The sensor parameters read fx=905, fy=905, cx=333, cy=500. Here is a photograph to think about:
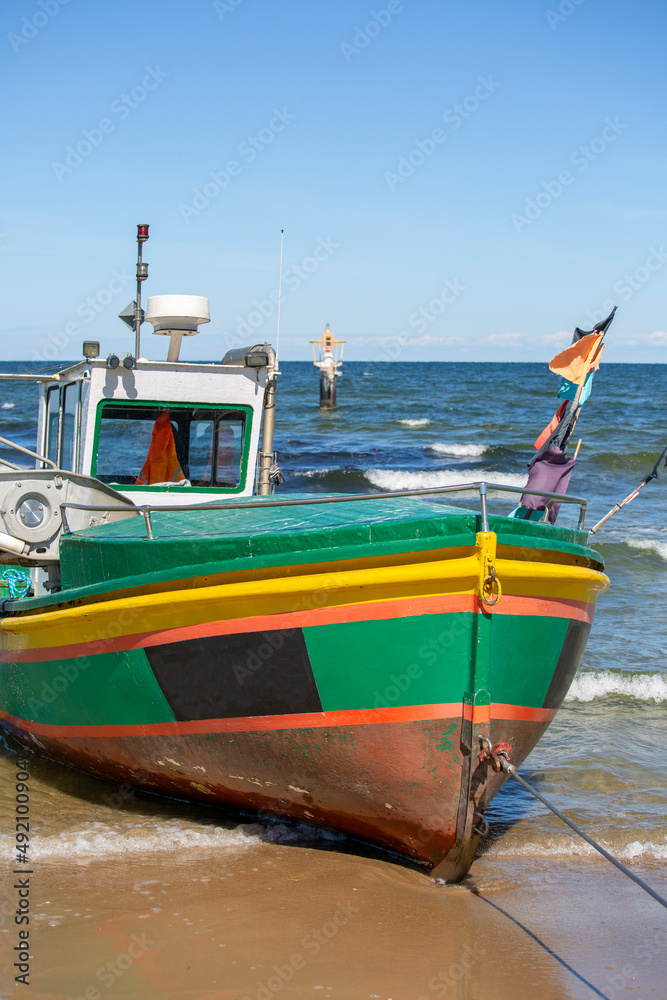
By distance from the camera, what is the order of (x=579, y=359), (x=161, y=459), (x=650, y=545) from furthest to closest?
(x=650, y=545) < (x=161, y=459) < (x=579, y=359)

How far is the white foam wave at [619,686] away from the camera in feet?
24.1

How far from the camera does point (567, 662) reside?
4.16 metres

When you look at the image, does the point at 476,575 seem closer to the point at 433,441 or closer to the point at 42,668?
the point at 42,668

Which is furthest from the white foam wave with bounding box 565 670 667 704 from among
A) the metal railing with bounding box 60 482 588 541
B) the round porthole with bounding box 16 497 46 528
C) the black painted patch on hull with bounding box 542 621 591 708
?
the round porthole with bounding box 16 497 46 528

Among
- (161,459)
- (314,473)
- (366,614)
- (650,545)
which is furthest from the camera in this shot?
(314,473)

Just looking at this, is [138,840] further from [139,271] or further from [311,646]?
[139,271]

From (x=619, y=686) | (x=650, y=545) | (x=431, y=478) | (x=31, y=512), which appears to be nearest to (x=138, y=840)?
(x=31, y=512)

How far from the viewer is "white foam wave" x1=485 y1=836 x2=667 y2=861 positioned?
469 centimetres

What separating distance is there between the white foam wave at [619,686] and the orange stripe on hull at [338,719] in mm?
3425

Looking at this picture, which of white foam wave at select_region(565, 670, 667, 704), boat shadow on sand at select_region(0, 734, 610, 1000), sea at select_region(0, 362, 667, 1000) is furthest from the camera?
white foam wave at select_region(565, 670, 667, 704)

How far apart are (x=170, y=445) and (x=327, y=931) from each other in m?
3.35

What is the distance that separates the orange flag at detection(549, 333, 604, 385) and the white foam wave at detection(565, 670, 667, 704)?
3385 mm
